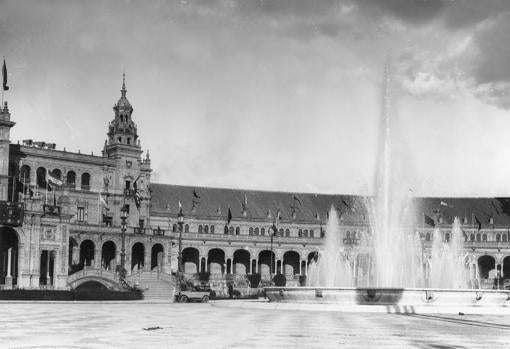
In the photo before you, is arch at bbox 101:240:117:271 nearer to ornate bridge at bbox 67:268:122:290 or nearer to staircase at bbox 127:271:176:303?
staircase at bbox 127:271:176:303

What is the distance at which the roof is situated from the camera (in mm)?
133375

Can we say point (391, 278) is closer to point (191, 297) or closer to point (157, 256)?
point (191, 297)

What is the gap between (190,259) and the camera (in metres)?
128

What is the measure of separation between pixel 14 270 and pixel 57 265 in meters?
4.75

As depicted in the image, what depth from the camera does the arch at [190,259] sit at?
417ft

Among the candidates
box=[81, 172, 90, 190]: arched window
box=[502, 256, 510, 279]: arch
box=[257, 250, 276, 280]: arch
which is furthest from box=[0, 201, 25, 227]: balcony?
box=[502, 256, 510, 279]: arch

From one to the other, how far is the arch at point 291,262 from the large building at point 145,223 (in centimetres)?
16

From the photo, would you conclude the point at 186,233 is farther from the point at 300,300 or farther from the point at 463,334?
the point at 463,334

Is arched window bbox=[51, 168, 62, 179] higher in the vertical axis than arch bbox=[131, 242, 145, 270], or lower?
higher

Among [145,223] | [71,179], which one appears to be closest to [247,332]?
[71,179]

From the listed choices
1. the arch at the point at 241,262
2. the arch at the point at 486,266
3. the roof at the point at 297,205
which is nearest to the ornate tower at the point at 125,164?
the roof at the point at 297,205

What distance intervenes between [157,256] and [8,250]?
2816cm

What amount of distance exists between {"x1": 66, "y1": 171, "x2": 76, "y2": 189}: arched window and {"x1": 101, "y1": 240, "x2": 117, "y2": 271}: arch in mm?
8900

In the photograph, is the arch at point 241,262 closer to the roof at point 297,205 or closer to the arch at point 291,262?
the roof at point 297,205
